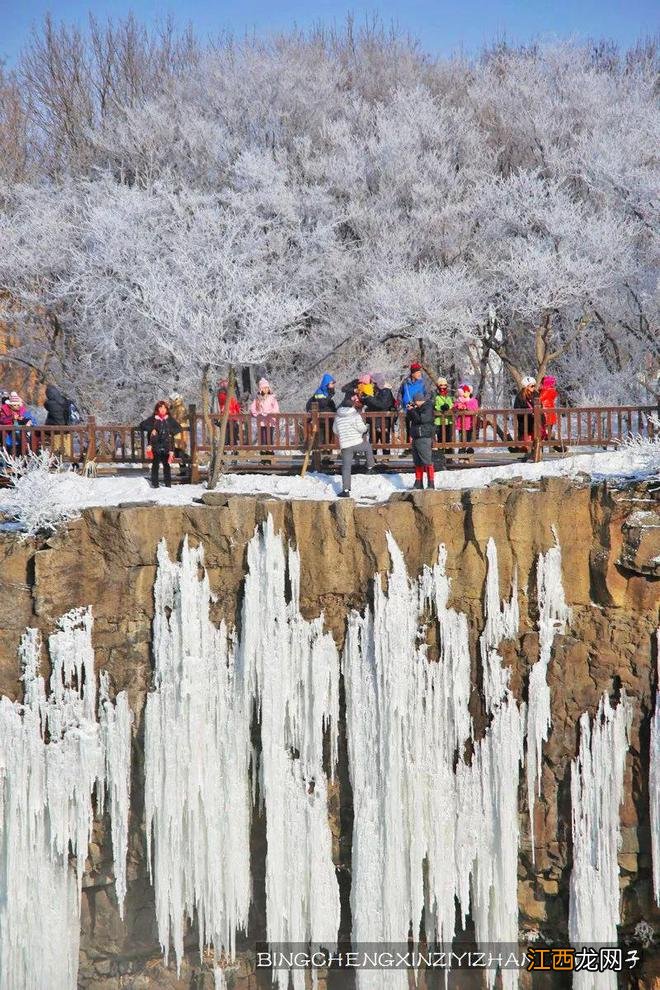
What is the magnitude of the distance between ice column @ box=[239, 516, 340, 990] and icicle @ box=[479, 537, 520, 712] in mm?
Result: 1644

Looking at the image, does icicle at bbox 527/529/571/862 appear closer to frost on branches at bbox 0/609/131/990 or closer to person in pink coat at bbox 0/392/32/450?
frost on branches at bbox 0/609/131/990

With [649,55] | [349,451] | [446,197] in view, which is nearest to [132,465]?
[349,451]

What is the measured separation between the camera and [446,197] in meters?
23.1

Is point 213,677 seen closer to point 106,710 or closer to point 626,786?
point 106,710

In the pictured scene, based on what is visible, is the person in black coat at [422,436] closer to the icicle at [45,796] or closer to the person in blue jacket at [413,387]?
the person in blue jacket at [413,387]

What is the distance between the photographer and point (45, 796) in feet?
37.0

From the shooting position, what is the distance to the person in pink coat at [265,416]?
1388cm

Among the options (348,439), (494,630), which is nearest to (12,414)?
(348,439)

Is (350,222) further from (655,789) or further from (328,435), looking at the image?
(655,789)

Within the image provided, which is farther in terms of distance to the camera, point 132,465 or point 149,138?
point 149,138

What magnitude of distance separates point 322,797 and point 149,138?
1726cm

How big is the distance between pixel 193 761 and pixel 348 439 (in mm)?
4183

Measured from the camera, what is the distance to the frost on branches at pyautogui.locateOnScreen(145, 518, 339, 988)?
37.0 ft

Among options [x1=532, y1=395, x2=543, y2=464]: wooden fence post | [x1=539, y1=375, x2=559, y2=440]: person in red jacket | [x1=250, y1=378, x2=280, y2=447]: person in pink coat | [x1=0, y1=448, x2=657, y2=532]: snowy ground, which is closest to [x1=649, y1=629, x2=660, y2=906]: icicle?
[x1=0, y1=448, x2=657, y2=532]: snowy ground
